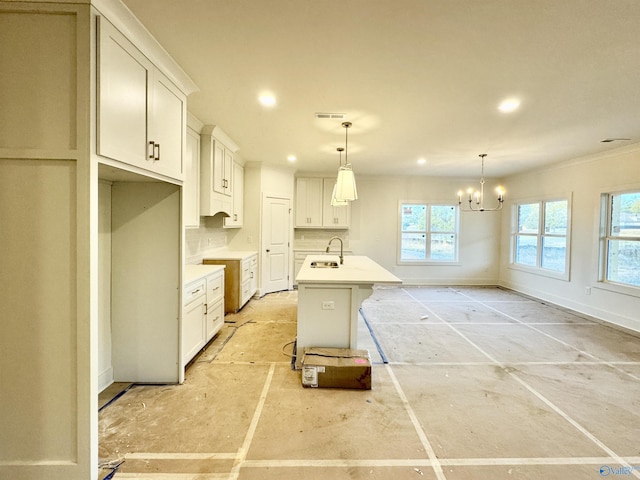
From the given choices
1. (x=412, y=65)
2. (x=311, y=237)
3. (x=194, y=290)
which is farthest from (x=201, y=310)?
(x=311, y=237)

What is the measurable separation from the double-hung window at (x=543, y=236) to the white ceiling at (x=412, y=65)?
1.79 meters

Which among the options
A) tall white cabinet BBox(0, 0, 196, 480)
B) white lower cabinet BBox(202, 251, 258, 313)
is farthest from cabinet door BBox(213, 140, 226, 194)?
tall white cabinet BBox(0, 0, 196, 480)

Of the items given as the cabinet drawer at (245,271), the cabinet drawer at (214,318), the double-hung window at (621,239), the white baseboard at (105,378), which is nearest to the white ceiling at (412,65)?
the double-hung window at (621,239)

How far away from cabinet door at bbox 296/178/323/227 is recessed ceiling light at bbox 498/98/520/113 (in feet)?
13.1

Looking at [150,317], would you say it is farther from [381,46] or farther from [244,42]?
[381,46]

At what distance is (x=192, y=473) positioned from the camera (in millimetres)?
1568

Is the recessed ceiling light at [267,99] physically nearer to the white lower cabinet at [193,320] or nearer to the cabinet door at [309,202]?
the white lower cabinet at [193,320]

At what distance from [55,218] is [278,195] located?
4458 millimetres

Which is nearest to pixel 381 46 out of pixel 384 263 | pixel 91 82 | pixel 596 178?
pixel 91 82

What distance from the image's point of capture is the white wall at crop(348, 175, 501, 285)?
6.68m

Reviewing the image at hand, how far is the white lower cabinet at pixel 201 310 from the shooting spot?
2.63 meters

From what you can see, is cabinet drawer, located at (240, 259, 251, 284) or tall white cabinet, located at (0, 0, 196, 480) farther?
cabinet drawer, located at (240, 259, 251, 284)

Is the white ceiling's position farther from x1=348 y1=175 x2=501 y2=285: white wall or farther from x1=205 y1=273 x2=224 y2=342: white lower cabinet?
x1=348 y1=175 x2=501 y2=285: white wall

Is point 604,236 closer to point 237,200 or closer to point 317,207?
point 317,207
